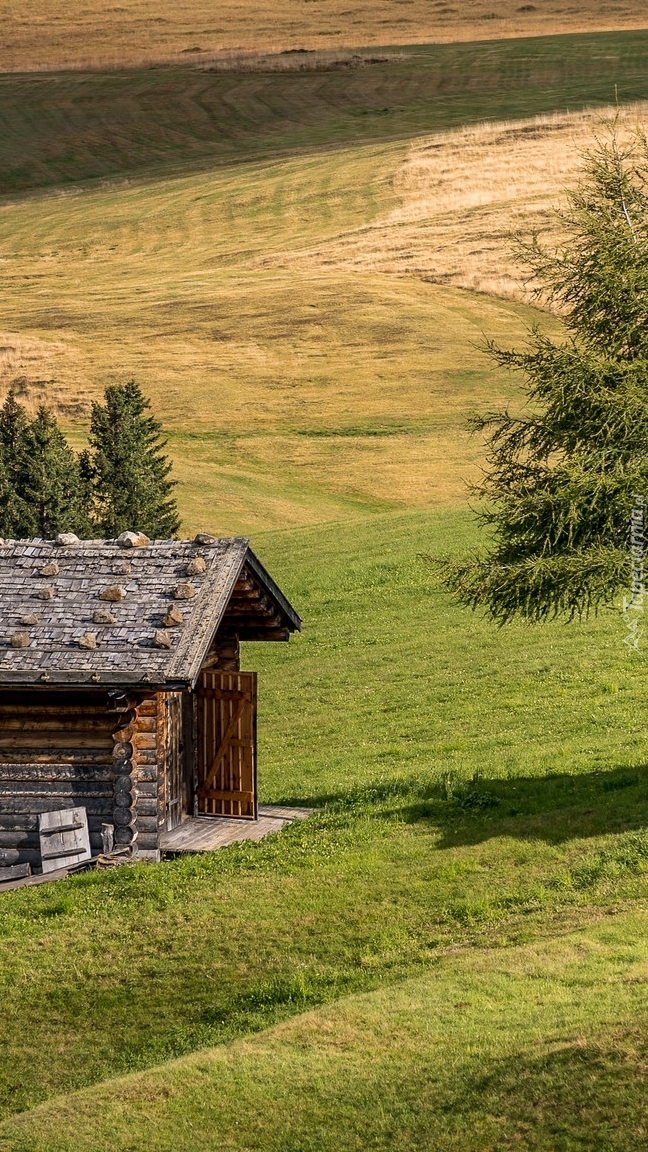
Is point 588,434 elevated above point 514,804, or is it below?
above

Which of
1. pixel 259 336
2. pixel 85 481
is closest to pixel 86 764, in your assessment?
pixel 85 481

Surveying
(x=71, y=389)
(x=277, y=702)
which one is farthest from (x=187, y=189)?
(x=277, y=702)

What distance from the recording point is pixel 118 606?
72.5ft

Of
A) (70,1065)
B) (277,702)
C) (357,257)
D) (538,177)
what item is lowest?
(70,1065)

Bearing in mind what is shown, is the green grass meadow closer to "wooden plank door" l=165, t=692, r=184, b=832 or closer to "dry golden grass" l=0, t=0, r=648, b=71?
"wooden plank door" l=165, t=692, r=184, b=832

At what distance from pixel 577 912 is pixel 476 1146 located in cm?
572

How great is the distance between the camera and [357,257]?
10231 centimetres

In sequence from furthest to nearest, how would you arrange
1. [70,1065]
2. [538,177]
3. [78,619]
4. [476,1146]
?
[538,177], [78,619], [70,1065], [476,1146]

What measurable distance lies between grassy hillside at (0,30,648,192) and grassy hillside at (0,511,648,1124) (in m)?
102

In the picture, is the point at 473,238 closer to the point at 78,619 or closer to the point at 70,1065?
the point at 78,619

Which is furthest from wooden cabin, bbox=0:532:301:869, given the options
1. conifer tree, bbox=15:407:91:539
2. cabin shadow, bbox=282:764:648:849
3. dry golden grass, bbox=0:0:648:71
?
dry golden grass, bbox=0:0:648:71

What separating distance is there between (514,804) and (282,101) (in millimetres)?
125080

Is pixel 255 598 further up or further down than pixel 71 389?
further down

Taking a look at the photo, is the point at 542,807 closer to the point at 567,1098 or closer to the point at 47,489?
the point at 567,1098
